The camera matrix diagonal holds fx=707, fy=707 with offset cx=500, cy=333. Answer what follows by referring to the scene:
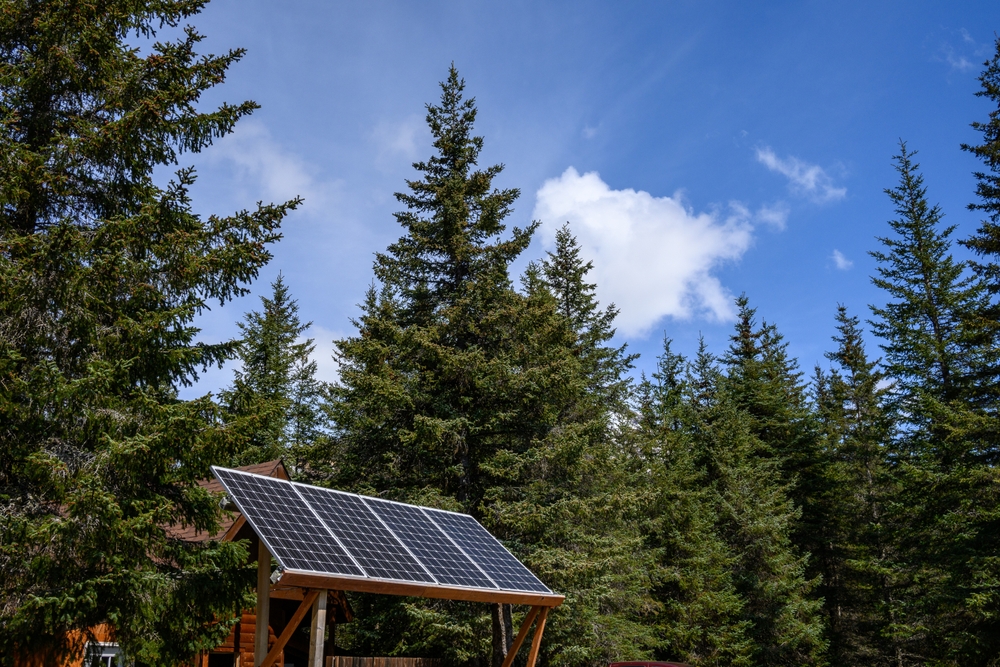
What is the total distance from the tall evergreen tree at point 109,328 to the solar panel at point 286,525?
2.22ft

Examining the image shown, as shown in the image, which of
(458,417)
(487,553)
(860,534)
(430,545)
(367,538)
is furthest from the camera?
(860,534)

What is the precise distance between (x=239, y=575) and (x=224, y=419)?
2157 mm

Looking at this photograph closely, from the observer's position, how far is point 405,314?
791 inches

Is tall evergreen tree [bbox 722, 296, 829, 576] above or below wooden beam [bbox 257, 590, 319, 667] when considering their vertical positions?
above

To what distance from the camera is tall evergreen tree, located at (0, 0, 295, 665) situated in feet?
28.0

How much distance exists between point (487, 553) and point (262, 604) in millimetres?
4597

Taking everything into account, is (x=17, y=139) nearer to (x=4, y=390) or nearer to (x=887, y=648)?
(x=4, y=390)

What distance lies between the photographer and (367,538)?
10.6m

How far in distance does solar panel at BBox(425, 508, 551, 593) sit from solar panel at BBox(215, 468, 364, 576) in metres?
3.09

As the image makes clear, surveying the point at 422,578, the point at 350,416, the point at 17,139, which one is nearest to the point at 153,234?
the point at 17,139

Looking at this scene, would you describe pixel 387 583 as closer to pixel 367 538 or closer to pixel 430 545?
pixel 367 538

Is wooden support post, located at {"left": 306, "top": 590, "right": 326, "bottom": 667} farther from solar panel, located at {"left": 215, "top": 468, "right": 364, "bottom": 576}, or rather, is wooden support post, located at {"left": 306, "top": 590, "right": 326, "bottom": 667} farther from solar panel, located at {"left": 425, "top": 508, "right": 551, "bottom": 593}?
solar panel, located at {"left": 425, "top": 508, "right": 551, "bottom": 593}

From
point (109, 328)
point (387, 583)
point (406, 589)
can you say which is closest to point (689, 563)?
point (406, 589)

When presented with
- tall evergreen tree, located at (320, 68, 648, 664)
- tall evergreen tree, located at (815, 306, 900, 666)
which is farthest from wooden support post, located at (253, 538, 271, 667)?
tall evergreen tree, located at (815, 306, 900, 666)
